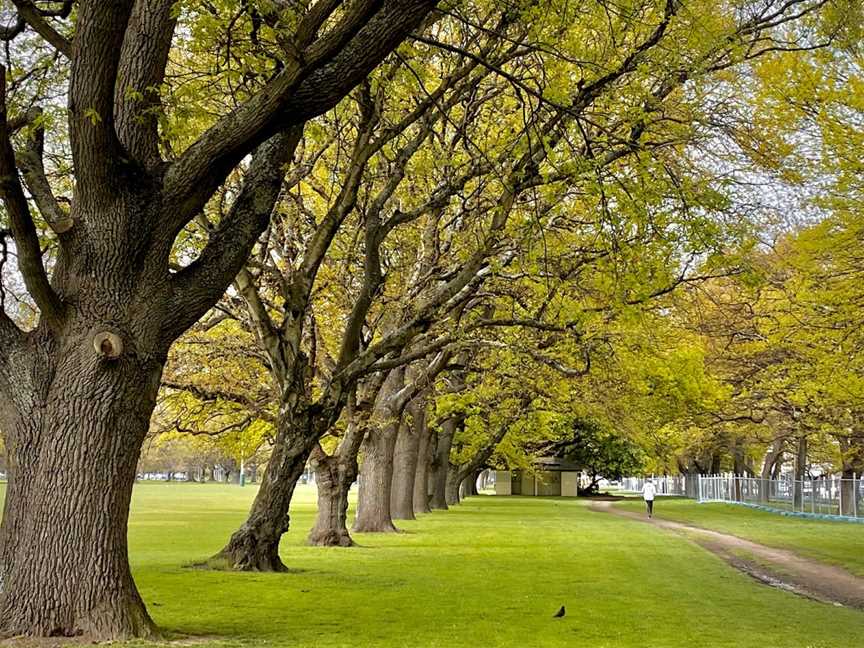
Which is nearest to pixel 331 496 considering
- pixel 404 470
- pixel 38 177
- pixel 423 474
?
pixel 404 470

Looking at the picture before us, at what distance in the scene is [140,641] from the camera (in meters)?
9.48

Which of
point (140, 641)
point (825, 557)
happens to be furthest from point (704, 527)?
point (140, 641)

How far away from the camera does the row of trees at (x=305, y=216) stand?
9.52m

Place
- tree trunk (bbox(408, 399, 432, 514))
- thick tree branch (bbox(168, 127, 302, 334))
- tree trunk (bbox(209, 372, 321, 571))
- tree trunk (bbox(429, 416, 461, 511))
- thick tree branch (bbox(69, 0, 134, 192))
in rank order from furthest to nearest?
tree trunk (bbox(429, 416, 461, 511)) → tree trunk (bbox(408, 399, 432, 514)) → tree trunk (bbox(209, 372, 321, 571)) → thick tree branch (bbox(168, 127, 302, 334)) → thick tree branch (bbox(69, 0, 134, 192))

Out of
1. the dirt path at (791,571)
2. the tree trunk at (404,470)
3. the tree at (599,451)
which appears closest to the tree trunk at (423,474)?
the tree trunk at (404,470)

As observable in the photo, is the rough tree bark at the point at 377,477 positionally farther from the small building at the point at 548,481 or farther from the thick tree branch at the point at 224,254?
the small building at the point at 548,481

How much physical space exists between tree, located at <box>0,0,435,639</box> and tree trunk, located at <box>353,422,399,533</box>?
818 inches

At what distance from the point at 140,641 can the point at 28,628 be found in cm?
95

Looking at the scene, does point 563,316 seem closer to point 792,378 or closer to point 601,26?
point 601,26

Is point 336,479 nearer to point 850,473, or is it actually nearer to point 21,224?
point 21,224

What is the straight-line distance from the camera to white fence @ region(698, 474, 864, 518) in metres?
45.5

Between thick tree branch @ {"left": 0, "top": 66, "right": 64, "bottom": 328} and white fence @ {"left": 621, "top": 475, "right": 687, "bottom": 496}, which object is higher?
thick tree branch @ {"left": 0, "top": 66, "right": 64, "bottom": 328}

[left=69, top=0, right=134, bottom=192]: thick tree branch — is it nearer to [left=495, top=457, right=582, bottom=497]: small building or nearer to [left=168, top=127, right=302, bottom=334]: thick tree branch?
[left=168, top=127, right=302, bottom=334]: thick tree branch

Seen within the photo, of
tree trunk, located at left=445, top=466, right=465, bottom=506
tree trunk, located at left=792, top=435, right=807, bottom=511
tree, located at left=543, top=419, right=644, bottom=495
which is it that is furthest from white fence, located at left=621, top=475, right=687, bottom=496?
tree trunk, located at left=792, top=435, right=807, bottom=511
